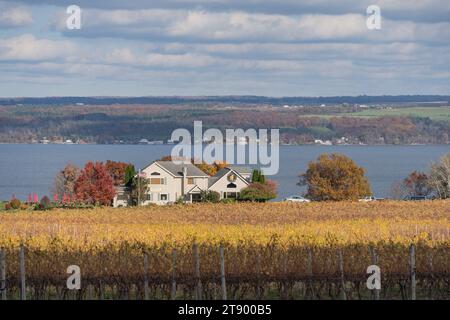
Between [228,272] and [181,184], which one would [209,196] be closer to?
[181,184]

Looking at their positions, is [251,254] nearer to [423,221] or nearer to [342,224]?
[342,224]

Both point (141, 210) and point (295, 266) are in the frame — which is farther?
point (141, 210)

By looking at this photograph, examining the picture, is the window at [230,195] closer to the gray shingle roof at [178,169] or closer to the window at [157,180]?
the gray shingle roof at [178,169]

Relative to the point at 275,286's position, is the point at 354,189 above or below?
above

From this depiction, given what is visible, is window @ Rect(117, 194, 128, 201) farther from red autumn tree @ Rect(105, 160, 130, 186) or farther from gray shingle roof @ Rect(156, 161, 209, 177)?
red autumn tree @ Rect(105, 160, 130, 186)

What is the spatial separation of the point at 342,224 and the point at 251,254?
1962cm

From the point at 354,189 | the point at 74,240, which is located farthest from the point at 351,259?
the point at 354,189

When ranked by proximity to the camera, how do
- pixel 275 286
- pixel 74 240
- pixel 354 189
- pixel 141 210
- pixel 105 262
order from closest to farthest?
1. pixel 105 262
2. pixel 275 286
3. pixel 74 240
4. pixel 141 210
5. pixel 354 189

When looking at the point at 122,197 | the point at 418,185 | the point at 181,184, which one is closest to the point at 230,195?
the point at 181,184

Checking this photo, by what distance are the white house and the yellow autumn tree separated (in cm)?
691

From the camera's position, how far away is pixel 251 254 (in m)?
28.0

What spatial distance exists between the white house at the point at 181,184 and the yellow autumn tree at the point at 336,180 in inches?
272

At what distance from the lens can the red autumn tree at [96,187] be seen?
99.8 metres

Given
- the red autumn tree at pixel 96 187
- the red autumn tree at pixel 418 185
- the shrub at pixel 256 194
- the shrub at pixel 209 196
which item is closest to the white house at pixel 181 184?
the red autumn tree at pixel 96 187
